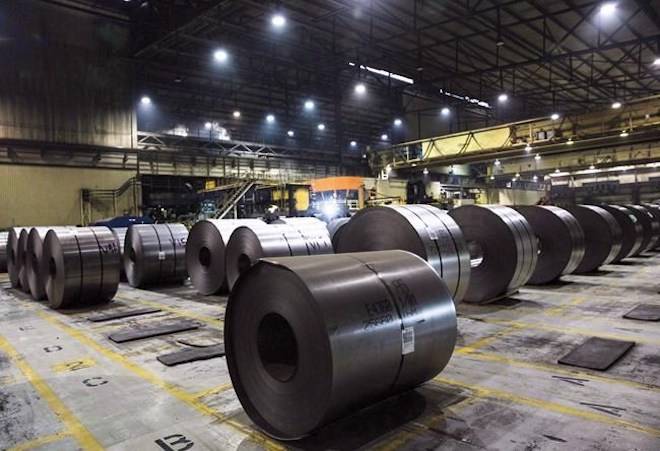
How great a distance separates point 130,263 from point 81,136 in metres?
12.3

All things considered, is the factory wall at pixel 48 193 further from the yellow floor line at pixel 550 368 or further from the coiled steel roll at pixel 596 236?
the yellow floor line at pixel 550 368

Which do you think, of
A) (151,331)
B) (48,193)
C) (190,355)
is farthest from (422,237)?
(48,193)

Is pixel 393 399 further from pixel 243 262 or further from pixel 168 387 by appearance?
pixel 243 262

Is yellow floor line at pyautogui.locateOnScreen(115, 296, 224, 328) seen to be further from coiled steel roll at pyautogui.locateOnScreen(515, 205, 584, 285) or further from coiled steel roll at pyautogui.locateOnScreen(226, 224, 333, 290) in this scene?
coiled steel roll at pyautogui.locateOnScreen(515, 205, 584, 285)

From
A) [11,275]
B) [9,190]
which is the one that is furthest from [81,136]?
[11,275]

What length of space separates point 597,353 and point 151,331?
5.16 metres

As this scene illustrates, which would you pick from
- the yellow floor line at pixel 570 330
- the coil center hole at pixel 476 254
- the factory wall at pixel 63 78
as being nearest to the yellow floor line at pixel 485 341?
the yellow floor line at pixel 570 330

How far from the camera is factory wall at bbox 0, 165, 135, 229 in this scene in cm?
1786

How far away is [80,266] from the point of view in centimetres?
737

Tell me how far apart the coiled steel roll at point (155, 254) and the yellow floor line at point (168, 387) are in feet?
10.5

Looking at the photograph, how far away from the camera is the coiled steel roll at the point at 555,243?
27.5ft

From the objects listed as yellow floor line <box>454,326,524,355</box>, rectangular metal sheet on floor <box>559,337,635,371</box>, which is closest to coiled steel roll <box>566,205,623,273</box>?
yellow floor line <box>454,326,524,355</box>

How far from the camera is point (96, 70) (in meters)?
20.0

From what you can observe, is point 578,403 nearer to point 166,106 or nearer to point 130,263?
point 130,263
